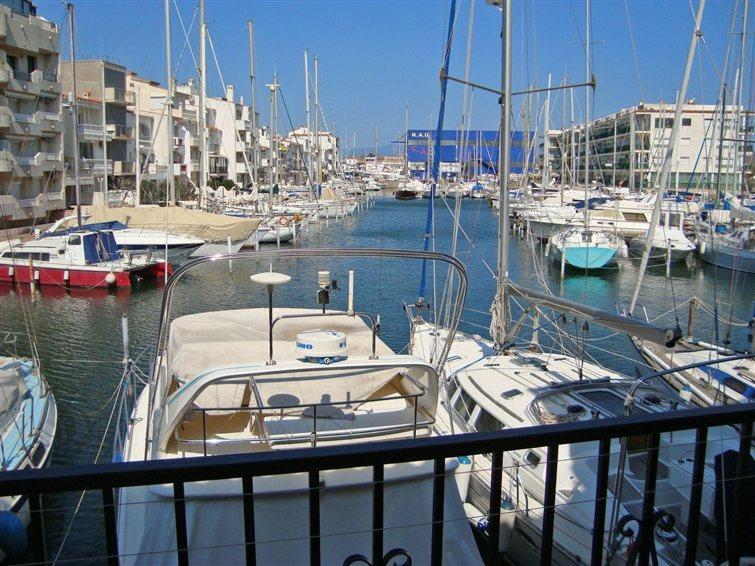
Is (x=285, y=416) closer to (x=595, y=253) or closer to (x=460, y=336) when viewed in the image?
(x=460, y=336)

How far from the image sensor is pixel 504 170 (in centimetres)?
1036

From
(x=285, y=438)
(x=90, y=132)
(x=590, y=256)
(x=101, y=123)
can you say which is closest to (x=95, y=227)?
(x=90, y=132)

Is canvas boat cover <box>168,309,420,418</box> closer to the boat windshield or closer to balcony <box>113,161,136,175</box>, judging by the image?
the boat windshield

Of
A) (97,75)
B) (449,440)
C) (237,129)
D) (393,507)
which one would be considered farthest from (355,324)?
(237,129)

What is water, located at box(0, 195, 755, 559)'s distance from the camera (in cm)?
1135

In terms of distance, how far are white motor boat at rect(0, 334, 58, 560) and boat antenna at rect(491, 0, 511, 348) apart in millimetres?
6409

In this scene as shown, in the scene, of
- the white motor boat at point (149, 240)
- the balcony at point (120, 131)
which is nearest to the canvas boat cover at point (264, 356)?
the white motor boat at point (149, 240)

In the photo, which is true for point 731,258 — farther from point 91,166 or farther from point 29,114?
point 29,114

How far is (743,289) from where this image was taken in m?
25.6

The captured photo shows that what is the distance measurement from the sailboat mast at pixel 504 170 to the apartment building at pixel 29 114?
87.2 ft

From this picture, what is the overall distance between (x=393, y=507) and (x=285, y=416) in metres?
1.59

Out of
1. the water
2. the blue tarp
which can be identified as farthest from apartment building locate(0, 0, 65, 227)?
the water

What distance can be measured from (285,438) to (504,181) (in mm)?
6146

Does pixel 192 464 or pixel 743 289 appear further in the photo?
pixel 743 289
